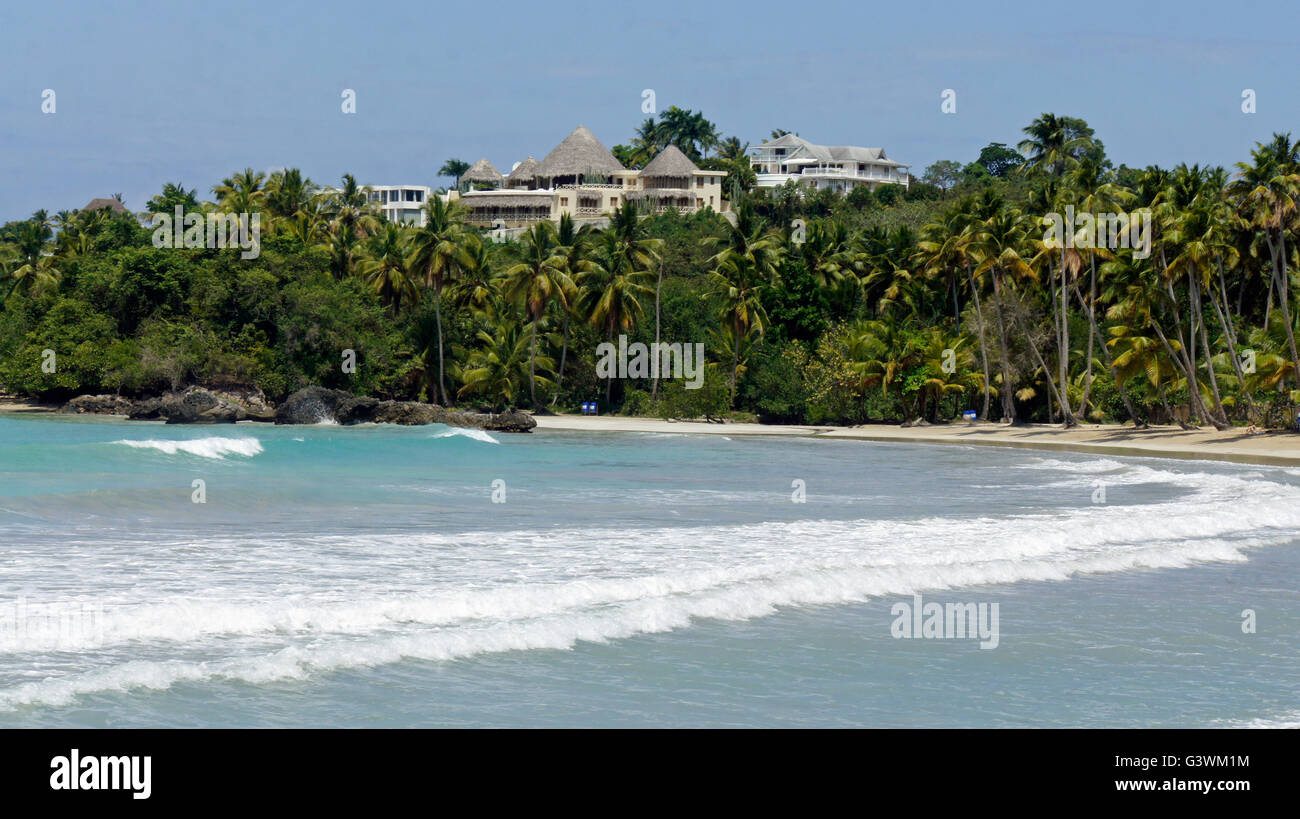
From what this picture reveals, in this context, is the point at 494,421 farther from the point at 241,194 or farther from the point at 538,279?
the point at 241,194

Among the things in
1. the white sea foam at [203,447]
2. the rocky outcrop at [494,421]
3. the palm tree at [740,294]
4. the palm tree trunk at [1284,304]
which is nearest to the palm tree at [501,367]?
the rocky outcrop at [494,421]

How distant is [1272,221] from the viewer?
39594 mm

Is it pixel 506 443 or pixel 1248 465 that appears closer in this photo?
pixel 1248 465

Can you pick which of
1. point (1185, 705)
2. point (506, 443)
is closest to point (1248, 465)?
point (506, 443)

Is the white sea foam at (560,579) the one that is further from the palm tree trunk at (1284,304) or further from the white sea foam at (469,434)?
the white sea foam at (469,434)

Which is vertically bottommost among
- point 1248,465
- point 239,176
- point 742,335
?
point 1248,465

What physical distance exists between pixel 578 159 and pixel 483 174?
23443 millimetres

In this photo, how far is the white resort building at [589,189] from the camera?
102 m

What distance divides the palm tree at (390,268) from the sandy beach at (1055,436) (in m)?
10.00

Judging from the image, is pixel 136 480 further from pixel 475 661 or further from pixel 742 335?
pixel 742 335

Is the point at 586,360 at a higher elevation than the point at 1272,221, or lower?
lower
